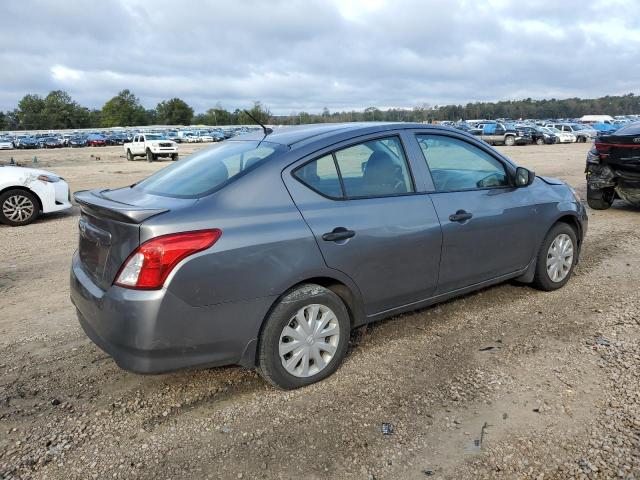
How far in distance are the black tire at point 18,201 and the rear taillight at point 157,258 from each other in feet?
24.3

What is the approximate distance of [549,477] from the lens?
7.96 feet

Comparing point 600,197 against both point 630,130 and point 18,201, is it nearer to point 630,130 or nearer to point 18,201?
point 630,130

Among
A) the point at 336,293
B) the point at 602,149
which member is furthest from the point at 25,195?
the point at 602,149

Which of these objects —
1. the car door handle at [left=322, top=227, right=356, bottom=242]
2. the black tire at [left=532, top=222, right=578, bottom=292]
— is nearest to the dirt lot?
the black tire at [left=532, top=222, right=578, bottom=292]

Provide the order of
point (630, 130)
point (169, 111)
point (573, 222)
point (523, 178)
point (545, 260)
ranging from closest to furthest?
point (523, 178)
point (545, 260)
point (573, 222)
point (630, 130)
point (169, 111)

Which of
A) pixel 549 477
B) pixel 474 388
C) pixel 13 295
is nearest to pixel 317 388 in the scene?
pixel 474 388

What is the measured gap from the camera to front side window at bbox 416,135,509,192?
3.88 meters

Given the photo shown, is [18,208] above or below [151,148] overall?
below

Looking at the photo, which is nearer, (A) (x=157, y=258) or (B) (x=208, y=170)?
(A) (x=157, y=258)

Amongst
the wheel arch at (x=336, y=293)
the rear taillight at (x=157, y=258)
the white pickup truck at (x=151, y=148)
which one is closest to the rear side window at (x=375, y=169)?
the wheel arch at (x=336, y=293)

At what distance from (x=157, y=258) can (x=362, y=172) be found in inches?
59.7

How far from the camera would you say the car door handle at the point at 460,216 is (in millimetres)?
3783

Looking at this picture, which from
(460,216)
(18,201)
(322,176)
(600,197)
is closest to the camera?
(322,176)

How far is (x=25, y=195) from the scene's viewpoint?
894 cm
